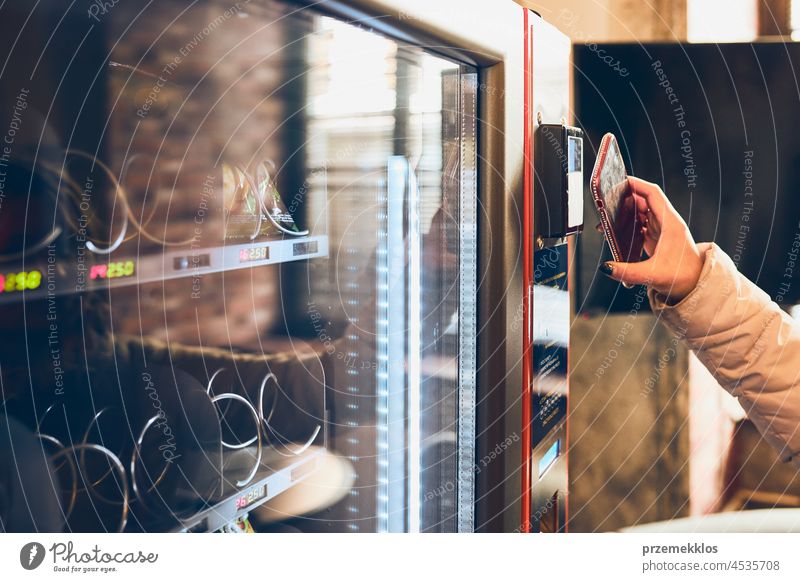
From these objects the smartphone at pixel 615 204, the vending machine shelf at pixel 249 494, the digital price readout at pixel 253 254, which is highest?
the smartphone at pixel 615 204

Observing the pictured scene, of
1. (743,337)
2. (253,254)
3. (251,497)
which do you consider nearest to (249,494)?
(251,497)

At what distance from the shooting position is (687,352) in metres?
2.71

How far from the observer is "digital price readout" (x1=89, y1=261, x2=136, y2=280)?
3.07 ft

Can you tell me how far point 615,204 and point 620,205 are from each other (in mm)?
64

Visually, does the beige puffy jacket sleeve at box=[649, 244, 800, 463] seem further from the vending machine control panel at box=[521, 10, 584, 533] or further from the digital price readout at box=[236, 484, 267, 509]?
the digital price readout at box=[236, 484, 267, 509]

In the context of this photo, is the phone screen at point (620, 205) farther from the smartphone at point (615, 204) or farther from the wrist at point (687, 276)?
the wrist at point (687, 276)

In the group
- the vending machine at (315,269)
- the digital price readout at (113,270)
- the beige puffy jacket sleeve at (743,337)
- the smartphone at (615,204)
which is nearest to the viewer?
the digital price readout at (113,270)

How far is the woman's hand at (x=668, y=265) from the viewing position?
1340 millimetres

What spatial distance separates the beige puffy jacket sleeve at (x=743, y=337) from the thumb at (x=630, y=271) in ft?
0.23

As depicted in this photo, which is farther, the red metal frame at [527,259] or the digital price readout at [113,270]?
the red metal frame at [527,259]

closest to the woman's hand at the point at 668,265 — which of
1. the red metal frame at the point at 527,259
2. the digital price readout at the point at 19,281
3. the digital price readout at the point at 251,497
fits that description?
the red metal frame at the point at 527,259

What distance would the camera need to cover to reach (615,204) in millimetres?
1350

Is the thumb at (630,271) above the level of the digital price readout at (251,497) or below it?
above

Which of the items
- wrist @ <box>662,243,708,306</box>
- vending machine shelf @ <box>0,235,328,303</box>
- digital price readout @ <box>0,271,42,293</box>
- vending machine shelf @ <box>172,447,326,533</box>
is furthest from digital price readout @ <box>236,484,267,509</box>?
wrist @ <box>662,243,708,306</box>
